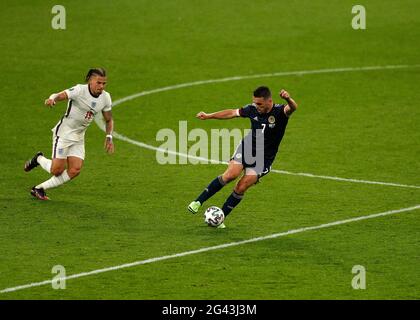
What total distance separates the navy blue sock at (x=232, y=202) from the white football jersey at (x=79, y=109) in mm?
2846

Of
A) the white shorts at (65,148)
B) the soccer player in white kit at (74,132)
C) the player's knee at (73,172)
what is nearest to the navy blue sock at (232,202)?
the soccer player in white kit at (74,132)

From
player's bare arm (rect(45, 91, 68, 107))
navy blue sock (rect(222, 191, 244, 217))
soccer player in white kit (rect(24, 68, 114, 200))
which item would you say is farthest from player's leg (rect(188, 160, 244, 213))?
player's bare arm (rect(45, 91, 68, 107))

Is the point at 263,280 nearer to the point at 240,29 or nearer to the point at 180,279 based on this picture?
the point at 180,279

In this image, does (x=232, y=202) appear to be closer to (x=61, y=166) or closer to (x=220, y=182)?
(x=220, y=182)

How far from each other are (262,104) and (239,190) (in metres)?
1.35

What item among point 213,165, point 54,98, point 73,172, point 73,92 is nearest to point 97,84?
point 73,92

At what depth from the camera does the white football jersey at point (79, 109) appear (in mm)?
17516

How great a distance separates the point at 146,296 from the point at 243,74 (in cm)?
1532

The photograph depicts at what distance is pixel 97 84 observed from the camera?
56.4 feet

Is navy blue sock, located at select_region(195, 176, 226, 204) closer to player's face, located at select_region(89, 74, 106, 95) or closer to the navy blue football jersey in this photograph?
the navy blue football jersey

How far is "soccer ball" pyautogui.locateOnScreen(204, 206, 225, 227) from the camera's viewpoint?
52.1ft

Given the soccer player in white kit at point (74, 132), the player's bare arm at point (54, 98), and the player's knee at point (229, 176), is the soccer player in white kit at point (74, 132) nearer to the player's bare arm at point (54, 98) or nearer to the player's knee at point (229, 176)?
the player's bare arm at point (54, 98)

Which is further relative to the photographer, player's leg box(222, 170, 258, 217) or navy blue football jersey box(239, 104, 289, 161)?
navy blue football jersey box(239, 104, 289, 161)

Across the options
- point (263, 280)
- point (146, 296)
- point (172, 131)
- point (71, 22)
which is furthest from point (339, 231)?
point (71, 22)
